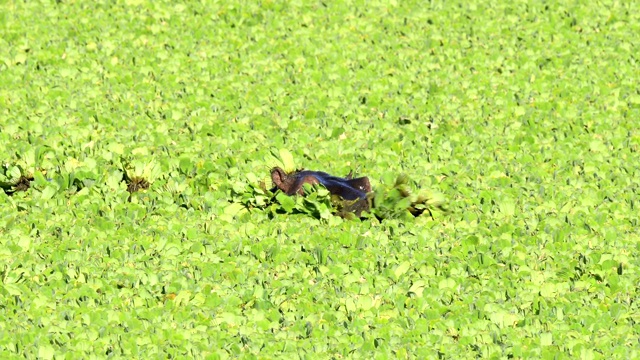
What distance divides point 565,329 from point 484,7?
196 inches

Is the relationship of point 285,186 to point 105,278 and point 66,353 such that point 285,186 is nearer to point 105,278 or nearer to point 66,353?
point 105,278

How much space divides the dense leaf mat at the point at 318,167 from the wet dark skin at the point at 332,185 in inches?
6.7

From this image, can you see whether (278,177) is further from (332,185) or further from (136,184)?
(136,184)

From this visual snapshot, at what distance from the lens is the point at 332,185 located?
23.3ft

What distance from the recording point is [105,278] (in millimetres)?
5949

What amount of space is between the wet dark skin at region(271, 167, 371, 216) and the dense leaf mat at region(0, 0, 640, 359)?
170mm

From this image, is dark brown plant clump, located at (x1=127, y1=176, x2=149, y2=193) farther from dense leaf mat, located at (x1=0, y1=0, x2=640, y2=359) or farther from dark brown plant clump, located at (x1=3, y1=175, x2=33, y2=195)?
dark brown plant clump, located at (x1=3, y1=175, x2=33, y2=195)

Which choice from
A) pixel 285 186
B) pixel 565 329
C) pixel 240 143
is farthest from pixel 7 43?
pixel 565 329

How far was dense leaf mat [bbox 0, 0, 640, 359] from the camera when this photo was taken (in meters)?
5.65

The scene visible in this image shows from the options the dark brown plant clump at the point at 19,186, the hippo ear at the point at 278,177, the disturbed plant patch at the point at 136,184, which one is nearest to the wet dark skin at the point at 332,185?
the hippo ear at the point at 278,177

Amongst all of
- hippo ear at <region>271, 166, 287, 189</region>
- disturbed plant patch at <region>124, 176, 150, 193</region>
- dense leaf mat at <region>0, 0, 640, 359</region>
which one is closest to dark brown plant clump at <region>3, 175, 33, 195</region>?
dense leaf mat at <region>0, 0, 640, 359</region>

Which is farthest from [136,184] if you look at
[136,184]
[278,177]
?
[278,177]

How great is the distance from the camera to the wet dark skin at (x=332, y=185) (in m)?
6.99

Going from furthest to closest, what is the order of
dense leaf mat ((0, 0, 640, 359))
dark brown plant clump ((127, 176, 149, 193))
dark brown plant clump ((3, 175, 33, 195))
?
dark brown plant clump ((127, 176, 149, 193)) → dark brown plant clump ((3, 175, 33, 195)) → dense leaf mat ((0, 0, 640, 359))
